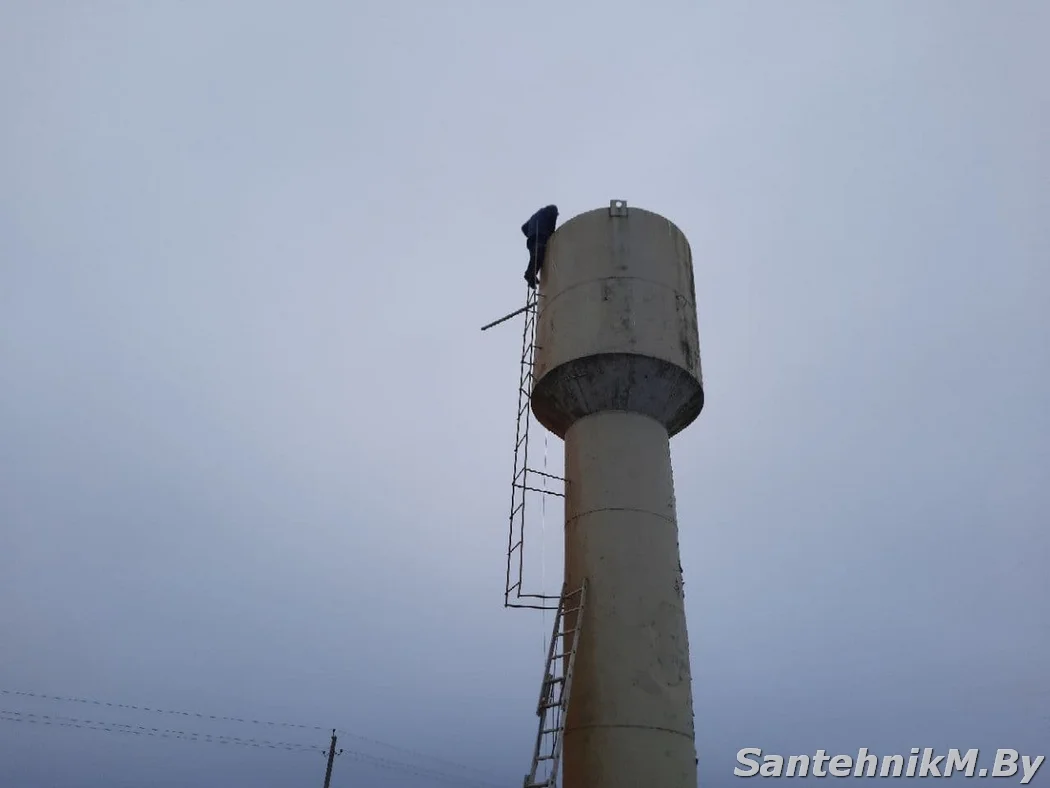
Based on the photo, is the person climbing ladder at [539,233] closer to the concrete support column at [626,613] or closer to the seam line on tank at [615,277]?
the seam line on tank at [615,277]

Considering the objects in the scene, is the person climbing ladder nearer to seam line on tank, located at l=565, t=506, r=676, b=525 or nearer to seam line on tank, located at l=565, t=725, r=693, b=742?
seam line on tank, located at l=565, t=506, r=676, b=525

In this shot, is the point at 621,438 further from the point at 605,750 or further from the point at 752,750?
the point at 752,750

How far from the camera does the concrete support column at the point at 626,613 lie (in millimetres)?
9344

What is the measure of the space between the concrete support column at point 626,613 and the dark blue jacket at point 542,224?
11.7 feet

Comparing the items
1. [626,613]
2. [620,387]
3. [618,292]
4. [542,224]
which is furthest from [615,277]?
[626,613]

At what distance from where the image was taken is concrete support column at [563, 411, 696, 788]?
934 cm

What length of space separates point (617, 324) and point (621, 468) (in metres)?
2.10

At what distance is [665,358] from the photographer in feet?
37.3

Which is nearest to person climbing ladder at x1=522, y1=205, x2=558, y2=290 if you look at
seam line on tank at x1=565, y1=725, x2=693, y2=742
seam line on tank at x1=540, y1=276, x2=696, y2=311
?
seam line on tank at x1=540, y1=276, x2=696, y2=311

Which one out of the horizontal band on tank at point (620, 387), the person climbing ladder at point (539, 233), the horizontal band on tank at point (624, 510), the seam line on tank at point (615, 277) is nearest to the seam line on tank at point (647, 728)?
the horizontal band on tank at point (624, 510)

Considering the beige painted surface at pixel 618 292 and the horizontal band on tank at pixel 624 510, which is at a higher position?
the beige painted surface at pixel 618 292

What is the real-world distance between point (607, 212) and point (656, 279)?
153 cm

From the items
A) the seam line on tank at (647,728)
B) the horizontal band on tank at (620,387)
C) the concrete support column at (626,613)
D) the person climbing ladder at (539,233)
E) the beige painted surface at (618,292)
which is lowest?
the seam line on tank at (647,728)

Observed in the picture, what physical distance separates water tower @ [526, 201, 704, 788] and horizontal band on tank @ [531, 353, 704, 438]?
0.02 meters
